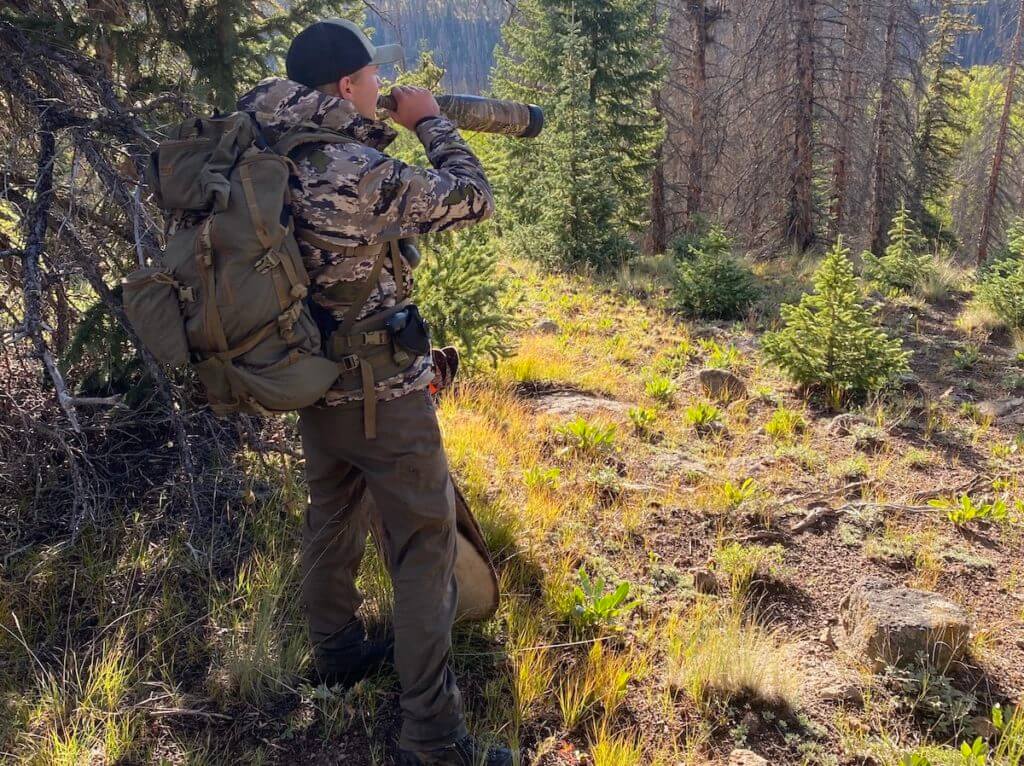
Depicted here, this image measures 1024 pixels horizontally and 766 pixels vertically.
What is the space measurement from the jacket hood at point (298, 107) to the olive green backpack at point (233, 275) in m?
0.07

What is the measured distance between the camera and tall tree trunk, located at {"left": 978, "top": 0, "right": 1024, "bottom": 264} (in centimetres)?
1839

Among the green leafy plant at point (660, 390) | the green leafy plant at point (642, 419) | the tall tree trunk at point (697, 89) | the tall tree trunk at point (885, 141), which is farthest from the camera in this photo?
the tall tree trunk at point (885, 141)

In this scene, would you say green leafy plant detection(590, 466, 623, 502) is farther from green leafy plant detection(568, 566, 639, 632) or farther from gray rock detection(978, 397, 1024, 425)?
gray rock detection(978, 397, 1024, 425)

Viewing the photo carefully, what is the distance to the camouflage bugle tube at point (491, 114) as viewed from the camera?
9.23ft

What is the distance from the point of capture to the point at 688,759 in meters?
2.41

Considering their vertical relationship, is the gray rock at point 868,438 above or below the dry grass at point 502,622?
below

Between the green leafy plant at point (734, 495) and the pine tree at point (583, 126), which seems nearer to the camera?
the green leafy plant at point (734, 495)

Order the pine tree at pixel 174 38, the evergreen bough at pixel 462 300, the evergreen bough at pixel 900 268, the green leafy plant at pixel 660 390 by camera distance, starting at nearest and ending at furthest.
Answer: the pine tree at pixel 174 38, the evergreen bough at pixel 462 300, the green leafy plant at pixel 660 390, the evergreen bough at pixel 900 268

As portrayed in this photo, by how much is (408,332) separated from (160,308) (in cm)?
73

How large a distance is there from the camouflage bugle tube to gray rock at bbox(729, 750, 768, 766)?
2532 mm

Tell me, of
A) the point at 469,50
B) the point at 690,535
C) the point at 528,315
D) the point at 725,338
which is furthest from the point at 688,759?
the point at 469,50

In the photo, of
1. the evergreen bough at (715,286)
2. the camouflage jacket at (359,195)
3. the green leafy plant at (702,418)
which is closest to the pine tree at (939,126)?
the evergreen bough at (715,286)

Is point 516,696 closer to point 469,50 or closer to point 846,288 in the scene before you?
point 846,288

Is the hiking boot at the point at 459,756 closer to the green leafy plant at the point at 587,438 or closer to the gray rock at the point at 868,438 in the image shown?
the green leafy plant at the point at 587,438
